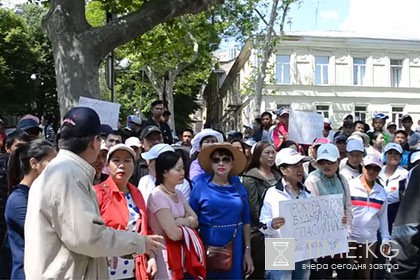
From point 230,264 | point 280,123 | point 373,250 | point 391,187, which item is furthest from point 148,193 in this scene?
point 280,123

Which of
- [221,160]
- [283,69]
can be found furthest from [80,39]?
[283,69]

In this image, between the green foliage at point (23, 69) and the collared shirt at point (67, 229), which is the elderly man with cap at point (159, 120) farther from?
the green foliage at point (23, 69)

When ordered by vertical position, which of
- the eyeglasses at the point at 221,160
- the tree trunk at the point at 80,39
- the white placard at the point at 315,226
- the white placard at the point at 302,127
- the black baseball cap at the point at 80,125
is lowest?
the white placard at the point at 315,226

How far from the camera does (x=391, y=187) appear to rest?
682 centimetres

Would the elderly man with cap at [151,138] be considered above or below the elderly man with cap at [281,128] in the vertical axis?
below

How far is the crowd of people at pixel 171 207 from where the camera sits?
9.07 ft

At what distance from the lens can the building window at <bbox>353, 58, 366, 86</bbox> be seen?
38.6m

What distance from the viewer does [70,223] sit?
2.68 meters

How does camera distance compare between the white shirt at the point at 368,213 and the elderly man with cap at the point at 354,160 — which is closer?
the white shirt at the point at 368,213

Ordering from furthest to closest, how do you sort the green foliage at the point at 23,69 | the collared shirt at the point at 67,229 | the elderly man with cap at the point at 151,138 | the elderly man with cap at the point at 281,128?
1. the green foliage at the point at 23,69
2. the elderly man with cap at the point at 281,128
3. the elderly man with cap at the point at 151,138
4. the collared shirt at the point at 67,229

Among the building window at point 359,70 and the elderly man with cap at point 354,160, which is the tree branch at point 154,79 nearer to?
the building window at point 359,70

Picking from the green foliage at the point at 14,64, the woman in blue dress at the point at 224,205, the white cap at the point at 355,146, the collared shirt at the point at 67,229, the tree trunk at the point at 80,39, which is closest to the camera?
the collared shirt at the point at 67,229

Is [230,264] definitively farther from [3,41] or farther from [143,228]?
[3,41]

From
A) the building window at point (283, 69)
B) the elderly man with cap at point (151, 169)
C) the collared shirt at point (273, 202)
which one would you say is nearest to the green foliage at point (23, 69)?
the building window at point (283, 69)
